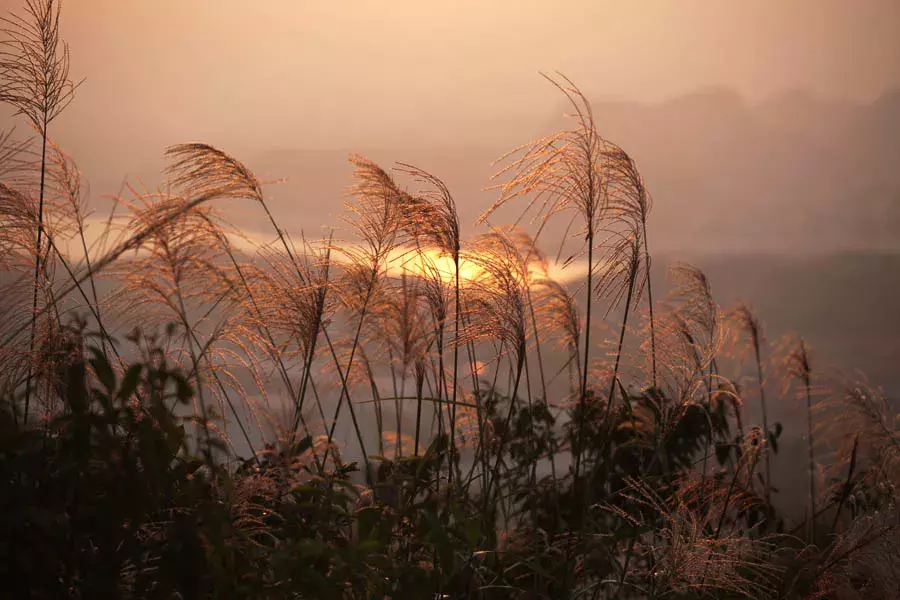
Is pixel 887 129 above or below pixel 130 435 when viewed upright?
above

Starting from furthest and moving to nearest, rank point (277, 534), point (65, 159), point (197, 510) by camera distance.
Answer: point (65, 159)
point (277, 534)
point (197, 510)

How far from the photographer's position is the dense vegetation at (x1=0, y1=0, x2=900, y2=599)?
117cm

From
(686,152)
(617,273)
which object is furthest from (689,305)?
(686,152)

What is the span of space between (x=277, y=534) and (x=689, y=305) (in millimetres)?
1517

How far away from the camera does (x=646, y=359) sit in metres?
2.19

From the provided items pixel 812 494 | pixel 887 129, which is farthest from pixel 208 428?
pixel 887 129

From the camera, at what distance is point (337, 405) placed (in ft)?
6.71

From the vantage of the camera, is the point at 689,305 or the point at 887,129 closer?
the point at 689,305

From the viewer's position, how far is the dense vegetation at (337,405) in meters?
1.17

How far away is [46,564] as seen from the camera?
1.07 m

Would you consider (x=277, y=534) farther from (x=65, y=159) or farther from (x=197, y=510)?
(x=65, y=159)

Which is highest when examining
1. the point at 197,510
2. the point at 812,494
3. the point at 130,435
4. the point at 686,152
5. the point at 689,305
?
the point at 686,152

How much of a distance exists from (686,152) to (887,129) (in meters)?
1.39

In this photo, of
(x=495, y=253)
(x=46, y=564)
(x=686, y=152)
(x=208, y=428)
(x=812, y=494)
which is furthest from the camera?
(x=686, y=152)
